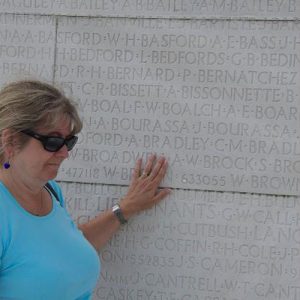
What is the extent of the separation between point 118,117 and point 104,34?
419 millimetres

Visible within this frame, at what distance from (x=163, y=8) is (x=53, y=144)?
1186 millimetres

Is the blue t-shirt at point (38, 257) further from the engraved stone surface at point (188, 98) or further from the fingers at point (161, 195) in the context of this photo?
the engraved stone surface at point (188, 98)

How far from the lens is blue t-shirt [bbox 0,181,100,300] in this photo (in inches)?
85.0

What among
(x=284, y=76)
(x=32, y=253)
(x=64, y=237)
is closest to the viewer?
(x=32, y=253)

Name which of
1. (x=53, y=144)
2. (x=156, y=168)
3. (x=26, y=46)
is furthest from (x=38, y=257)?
(x=26, y=46)

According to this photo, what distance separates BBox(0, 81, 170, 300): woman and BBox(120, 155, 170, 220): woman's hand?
25.7 inches

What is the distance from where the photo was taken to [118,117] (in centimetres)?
327

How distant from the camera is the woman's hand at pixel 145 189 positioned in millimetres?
3154

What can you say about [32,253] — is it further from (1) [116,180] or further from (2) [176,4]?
(2) [176,4]

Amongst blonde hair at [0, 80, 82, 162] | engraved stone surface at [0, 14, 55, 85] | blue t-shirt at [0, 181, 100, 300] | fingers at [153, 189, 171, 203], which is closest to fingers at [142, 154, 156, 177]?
fingers at [153, 189, 171, 203]

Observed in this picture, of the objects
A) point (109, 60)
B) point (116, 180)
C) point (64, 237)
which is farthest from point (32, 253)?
point (109, 60)

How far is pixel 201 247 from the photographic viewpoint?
322 centimetres

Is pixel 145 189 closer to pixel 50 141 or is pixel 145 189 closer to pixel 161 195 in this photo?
pixel 161 195

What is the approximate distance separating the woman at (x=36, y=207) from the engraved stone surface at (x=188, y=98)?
0.81 m
